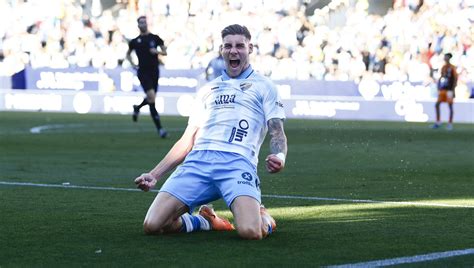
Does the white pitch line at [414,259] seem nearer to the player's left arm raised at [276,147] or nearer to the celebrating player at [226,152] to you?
the player's left arm raised at [276,147]

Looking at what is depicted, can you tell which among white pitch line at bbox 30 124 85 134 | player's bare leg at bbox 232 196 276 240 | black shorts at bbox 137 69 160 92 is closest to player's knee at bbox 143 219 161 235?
player's bare leg at bbox 232 196 276 240

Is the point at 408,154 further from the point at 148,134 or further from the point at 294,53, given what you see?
the point at 294,53

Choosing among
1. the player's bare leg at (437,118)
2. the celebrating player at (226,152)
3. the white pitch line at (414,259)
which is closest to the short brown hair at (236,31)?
the celebrating player at (226,152)

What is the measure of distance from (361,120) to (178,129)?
25.9 ft

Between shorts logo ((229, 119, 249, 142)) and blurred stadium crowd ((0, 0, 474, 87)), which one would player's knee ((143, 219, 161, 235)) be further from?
blurred stadium crowd ((0, 0, 474, 87))

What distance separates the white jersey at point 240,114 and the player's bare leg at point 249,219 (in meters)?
0.47

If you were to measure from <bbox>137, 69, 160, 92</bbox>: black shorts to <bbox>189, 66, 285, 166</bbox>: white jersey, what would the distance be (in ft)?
49.6

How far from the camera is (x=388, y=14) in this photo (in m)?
36.0

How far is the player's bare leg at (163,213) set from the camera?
28.0 ft

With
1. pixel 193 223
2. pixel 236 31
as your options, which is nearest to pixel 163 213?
pixel 193 223

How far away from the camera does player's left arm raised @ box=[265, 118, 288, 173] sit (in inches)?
316

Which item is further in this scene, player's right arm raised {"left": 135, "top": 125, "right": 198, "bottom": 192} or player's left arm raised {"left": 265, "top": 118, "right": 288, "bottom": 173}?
player's right arm raised {"left": 135, "top": 125, "right": 198, "bottom": 192}

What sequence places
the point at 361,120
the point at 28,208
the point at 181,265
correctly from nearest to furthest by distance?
the point at 181,265, the point at 28,208, the point at 361,120

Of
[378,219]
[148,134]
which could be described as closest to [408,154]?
[148,134]
